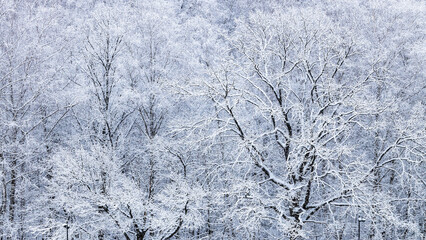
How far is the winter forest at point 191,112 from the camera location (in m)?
14.3

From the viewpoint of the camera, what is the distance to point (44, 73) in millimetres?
17578

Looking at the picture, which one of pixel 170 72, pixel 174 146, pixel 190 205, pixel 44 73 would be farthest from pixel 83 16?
pixel 190 205

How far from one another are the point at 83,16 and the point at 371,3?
55.8 feet

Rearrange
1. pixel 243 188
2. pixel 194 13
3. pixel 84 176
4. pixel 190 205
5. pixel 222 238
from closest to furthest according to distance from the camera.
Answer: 1. pixel 243 188
2. pixel 84 176
3. pixel 190 205
4. pixel 222 238
5. pixel 194 13

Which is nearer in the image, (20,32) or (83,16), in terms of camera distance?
(20,32)

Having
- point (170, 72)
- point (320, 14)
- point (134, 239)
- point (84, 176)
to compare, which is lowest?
point (134, 239)

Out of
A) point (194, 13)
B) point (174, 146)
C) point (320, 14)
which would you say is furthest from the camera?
point (194, 13)

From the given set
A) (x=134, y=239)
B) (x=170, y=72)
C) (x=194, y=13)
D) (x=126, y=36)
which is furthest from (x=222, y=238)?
(x=194, y=13)

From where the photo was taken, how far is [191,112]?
20250 millimetres

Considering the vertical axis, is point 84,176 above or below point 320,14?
below

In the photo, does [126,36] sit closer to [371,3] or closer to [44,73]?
[44,73]

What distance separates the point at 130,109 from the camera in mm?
19875

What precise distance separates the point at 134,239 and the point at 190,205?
12.9 feet

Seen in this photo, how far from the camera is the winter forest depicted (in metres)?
14.3
